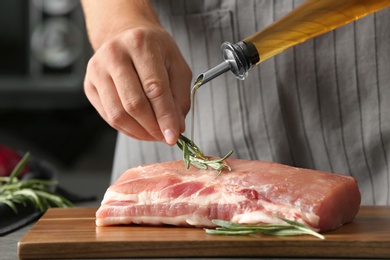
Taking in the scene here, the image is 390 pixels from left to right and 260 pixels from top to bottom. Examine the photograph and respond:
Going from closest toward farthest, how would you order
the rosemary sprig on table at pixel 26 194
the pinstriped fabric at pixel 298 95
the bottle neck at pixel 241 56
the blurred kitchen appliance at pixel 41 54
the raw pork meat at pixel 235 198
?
the raw pork meat at pixel 235 198, the bottle neck at pixel 241 56, the rosemary sprig on table at pixel 26 194, the pinstriped fabric at pixel 298 95, the blurred kitchen appliance at pixel 41 54

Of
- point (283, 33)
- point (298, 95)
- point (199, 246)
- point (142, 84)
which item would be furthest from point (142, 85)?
point (298, 95)

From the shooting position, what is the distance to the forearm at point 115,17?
2055mm

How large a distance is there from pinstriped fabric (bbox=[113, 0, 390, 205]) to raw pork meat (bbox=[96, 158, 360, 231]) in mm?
536

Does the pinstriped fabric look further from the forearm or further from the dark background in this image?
the dark background

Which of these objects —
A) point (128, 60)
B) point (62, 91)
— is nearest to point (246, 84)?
A: point (128, 60)

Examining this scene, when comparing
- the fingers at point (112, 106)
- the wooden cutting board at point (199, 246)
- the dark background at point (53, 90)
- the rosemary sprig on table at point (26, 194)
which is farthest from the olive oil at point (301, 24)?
the dark background at point (53, 90)

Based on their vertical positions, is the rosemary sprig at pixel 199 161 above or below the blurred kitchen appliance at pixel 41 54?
above

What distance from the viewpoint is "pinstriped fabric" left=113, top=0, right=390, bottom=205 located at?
88.1 inches

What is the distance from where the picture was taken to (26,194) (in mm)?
2076

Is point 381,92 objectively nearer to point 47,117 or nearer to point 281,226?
point 281,226

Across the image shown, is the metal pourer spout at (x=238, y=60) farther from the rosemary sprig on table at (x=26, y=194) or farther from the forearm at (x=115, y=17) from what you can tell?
the rosemary sprig on table at (x=26, y=194)

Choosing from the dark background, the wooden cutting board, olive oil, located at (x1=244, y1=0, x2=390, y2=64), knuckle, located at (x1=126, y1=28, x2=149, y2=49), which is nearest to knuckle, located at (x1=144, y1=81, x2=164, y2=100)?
knuckle, located at (x1=126, y1=28, x2=149, y2=49)

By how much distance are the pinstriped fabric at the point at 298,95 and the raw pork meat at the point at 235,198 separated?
0.54 meters

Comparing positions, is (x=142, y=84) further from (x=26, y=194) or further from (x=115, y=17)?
(x=26, y=194)
